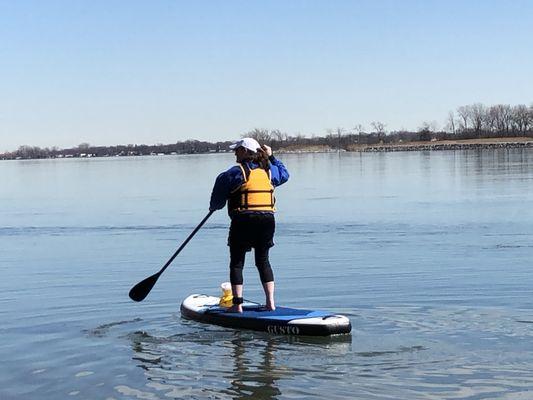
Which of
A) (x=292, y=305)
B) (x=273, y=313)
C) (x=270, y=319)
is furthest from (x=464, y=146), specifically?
(x=270, y=319)

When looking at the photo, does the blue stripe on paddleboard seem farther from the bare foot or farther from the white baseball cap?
the white baseball cap

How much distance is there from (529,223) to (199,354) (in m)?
12.7

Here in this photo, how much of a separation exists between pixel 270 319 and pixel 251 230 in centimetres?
88

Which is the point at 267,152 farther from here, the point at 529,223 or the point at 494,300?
the point at 529,223

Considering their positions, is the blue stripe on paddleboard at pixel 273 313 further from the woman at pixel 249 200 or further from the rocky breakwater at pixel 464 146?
the rocky breakwater at pixel 464 146

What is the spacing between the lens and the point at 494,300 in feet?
30.8

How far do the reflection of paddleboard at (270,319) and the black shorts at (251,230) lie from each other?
685 millimetres

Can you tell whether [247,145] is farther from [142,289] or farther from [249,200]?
[142,289]

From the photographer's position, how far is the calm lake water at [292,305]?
Answer: 20.6 ft

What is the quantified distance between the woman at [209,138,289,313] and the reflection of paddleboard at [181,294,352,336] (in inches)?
11.9

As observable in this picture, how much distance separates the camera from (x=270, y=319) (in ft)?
26.1

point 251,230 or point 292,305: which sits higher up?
point 251,230

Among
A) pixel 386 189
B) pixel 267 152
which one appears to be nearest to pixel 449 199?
pixel 386 189

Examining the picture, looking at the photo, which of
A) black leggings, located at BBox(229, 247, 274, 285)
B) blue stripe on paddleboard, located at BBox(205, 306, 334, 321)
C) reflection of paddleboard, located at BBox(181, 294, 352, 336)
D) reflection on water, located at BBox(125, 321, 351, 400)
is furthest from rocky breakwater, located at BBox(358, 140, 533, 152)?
reflection on water, located at BBox(125, 321, 351, 400)
